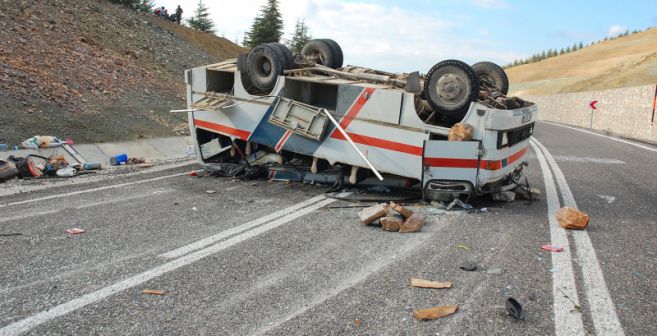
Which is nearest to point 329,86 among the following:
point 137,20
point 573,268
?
point 573,268

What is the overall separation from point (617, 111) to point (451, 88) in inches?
921

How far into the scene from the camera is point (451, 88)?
5.86 metres

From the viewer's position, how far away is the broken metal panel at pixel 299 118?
667 centimetres

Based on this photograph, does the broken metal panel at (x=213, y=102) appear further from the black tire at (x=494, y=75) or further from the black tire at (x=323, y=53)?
the black tire at (x=494, y=75)

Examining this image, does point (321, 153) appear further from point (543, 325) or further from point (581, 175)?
point (581, 175)

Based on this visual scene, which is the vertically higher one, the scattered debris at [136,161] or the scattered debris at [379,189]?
the scattered debris at [379,189]

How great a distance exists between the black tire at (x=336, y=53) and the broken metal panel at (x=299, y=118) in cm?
160

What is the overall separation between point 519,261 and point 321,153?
10.4 feet

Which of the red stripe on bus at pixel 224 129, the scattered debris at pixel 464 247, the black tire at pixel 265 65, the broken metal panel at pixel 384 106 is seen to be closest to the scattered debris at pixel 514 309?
the scattered debris at pixel 464 247

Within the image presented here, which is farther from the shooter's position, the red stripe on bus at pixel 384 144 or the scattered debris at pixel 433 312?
the red stripe on bus at pixel 384 144

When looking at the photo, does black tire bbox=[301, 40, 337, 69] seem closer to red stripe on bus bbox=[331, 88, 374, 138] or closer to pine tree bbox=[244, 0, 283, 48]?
red stripe on bus bbox=[331, 88, 374, 138]

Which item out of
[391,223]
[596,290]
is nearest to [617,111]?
[391,223]

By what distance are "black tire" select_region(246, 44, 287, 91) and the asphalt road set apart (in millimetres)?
1590

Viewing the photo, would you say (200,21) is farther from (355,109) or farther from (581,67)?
(581,67)
